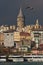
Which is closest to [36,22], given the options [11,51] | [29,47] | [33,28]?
[33,28]

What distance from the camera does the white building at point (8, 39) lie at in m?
70.3

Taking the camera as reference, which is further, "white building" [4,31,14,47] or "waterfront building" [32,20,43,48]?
"waterfront building" [32,20,43,48]

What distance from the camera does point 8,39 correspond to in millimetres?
73062

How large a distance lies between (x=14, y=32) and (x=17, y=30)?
65.8 inches

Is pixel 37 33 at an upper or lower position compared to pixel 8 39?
upper

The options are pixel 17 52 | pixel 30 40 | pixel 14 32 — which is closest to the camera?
pixel 17 52

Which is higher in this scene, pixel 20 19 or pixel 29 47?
pixel 20 19

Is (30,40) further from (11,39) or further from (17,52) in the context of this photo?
(17,52)

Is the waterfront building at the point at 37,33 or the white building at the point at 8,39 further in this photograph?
the waterfront building at the point at 37,33

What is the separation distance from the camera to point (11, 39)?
73.8 metres

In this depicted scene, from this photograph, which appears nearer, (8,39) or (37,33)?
(8,39)

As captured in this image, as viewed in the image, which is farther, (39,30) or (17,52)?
(39,30)

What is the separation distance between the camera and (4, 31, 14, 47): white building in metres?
70.3

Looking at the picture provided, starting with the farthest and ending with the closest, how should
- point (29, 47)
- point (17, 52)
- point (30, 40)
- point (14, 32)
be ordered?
point (14, 32) → point (30, 40) → point (29, 47) → point (17, 52)
